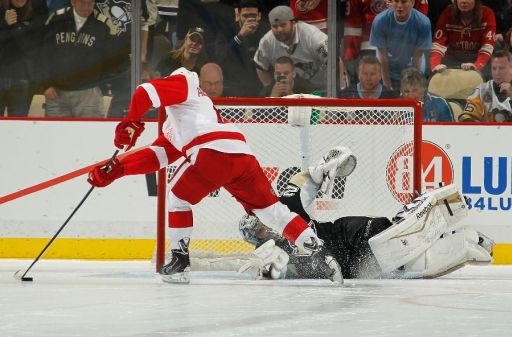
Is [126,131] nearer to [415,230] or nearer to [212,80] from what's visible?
[415,230]

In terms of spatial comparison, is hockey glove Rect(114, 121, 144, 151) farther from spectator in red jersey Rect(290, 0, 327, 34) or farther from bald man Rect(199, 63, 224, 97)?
spectator in red jersey Rect(290, 0, 327, 34)

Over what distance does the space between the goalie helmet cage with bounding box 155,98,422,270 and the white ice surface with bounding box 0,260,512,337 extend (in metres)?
0.35

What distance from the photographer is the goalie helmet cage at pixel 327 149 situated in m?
5.98

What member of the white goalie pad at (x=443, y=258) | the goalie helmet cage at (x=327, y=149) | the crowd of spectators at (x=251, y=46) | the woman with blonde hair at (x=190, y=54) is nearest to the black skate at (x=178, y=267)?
the goalie helmet cage at (x=327, y=149)

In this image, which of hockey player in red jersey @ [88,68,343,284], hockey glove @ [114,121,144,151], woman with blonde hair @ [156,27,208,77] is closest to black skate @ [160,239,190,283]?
hockey player in red jersey @ [88,68,343,284]

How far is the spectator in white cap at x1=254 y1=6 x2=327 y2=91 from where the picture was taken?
7.54 meters

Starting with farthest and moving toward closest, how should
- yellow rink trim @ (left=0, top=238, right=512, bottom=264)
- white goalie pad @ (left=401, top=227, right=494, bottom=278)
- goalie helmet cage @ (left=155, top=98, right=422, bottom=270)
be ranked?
yellow rink trim @ (left=0, top=238, right=512, bottom=264) < goalie helmet cage @ (left=155, top=98, right=422, bottom=270) < white goalie pad @ (left=401, top=227, right=494, bottom=278)

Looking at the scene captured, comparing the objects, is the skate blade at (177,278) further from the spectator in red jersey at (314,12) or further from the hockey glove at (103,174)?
the spectator in red jersey at (314,12)

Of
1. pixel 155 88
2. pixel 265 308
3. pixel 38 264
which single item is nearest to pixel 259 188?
pixel 155 88

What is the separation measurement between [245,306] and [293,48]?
3808mm

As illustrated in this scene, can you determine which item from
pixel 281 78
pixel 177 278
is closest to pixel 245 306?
pixel 177 278

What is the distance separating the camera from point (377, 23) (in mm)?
7645

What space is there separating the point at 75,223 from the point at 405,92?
218 cm

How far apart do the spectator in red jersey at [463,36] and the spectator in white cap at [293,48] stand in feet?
2.31
